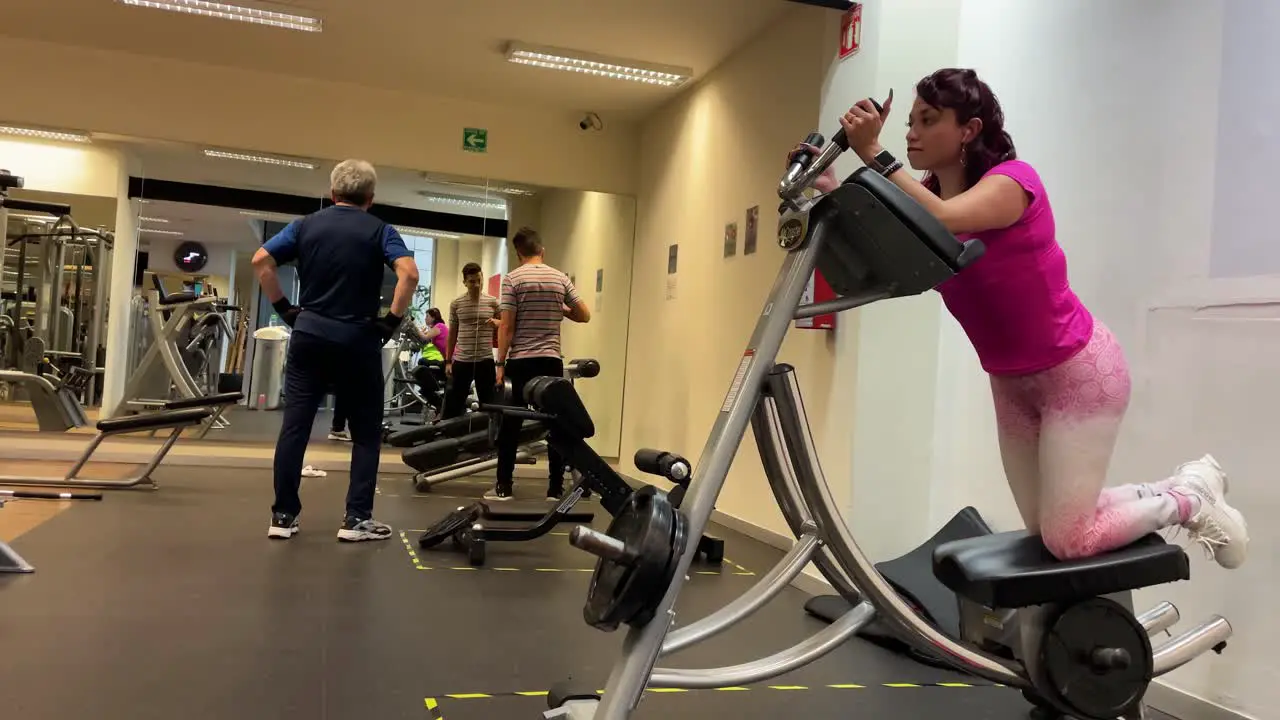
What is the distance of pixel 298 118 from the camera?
6.41m

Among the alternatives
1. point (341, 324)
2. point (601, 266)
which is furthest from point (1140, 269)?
point (601, 266)

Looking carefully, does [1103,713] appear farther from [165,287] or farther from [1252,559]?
[165,287]

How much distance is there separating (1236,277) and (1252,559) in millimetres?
693

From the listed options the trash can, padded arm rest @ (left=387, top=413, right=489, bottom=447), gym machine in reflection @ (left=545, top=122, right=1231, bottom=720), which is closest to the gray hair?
padded arm rest @ (left=387, top=413, right=489, bottom=447)

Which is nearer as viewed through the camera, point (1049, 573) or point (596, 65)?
point (1049, 573)

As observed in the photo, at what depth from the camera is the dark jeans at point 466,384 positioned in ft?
19.7

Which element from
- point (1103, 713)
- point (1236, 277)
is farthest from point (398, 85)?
point (1103, 713)

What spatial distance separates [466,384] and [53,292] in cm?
344

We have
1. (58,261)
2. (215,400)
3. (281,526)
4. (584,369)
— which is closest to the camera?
(281,526)

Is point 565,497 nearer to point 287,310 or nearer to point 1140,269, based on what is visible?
point 287,310

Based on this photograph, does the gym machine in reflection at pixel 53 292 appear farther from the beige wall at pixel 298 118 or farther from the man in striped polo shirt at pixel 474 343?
the man in striped polo shirt at pixel 474 343

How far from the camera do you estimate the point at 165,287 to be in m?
6.83

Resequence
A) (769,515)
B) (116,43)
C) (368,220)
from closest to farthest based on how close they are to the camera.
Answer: (368,220)
(769,515)
(116,43)

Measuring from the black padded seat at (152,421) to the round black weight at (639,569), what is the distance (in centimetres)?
398
